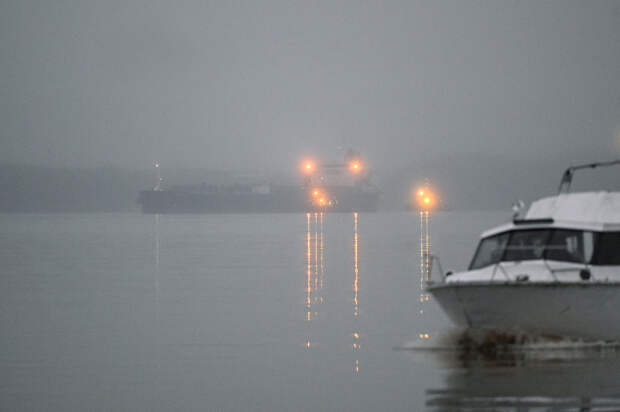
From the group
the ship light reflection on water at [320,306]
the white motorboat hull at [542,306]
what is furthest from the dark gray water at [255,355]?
the white motorboat hull at [542,306]

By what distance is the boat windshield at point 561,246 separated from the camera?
18078 mm

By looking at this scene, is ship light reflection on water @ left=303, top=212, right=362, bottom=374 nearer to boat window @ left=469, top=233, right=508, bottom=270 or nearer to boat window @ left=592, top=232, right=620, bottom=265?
boat window @ left=469, top=233, right=508, bottom=270

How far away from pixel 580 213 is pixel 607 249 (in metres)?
0.98

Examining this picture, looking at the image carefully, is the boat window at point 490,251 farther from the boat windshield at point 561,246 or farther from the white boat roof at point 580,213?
the white boat roof at point 580,213

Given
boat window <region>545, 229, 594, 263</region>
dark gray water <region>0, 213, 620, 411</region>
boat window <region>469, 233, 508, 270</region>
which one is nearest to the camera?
dark gray water <region>0, 213, 620, 411</region>

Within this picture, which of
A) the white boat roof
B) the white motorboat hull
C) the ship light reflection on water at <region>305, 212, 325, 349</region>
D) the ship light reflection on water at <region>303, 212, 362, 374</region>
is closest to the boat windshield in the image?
the white boat roof

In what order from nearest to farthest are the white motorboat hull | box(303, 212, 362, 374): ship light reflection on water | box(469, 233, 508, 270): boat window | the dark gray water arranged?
the dark gray water, the white motorboat hull, box(469, 233, 508, 270): boat window, box(303, 212, 362, 374): ship light reflection on water

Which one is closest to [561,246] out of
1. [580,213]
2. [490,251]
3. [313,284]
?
[580,213]

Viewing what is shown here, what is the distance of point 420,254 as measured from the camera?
60375 millimetres

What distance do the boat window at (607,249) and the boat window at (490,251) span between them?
5.70 feet

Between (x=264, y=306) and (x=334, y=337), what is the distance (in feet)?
24.3

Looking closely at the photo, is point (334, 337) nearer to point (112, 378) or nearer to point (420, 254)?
point (112, 378)

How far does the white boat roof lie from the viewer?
59.9ft

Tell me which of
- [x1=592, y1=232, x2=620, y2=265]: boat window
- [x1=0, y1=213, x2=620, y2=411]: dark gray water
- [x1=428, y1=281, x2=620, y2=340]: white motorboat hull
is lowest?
[x1=0, y1=213, x2=620, y2=411]: dark gray water
